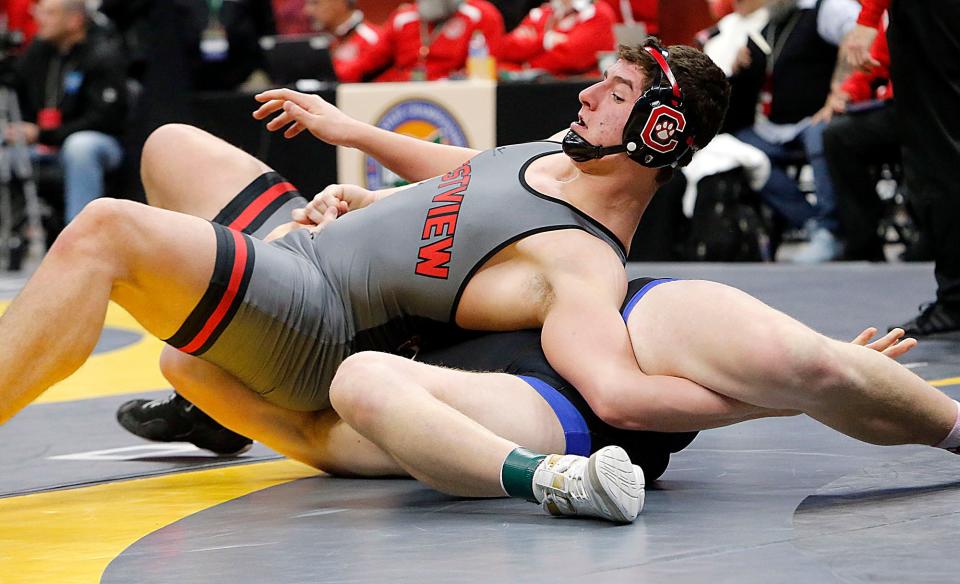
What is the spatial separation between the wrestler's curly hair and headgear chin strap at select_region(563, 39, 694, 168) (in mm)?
16

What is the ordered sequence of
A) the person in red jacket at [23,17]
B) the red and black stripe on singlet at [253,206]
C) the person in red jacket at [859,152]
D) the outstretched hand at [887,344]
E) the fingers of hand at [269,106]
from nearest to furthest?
the outstretched hand at [887,344] < the fingers of hand at [269,106] < the red and black stripe on singlet at [253,206] < the person in red jacket at [859,152] < the person in red jacket at [23,17]

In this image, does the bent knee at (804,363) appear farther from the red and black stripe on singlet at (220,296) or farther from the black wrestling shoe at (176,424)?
the black wrestling shoe at (176,424)

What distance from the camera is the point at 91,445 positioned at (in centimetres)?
400

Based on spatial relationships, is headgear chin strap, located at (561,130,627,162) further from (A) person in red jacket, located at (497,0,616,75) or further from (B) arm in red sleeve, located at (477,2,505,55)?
(B) arm in red sleeve, located at (477,2,505,55)

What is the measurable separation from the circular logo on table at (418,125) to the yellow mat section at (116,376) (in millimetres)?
2384

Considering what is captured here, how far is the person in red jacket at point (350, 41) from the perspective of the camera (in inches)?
399

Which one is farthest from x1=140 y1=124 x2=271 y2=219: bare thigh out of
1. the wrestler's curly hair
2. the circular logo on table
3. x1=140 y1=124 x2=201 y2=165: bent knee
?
the circular logo on table

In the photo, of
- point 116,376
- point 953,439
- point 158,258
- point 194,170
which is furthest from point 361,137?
point 116,376

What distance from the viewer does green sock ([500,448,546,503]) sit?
2768mm

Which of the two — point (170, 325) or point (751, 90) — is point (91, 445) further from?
point (751, 90)

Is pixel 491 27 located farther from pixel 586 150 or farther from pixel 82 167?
pixel 586 150

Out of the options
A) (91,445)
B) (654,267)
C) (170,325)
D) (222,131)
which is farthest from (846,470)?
(222,131)

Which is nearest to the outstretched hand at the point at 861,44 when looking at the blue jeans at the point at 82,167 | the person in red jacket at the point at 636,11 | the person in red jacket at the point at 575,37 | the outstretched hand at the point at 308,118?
the outstretched hand at the point at 308,118

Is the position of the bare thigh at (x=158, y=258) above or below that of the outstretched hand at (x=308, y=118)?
below
